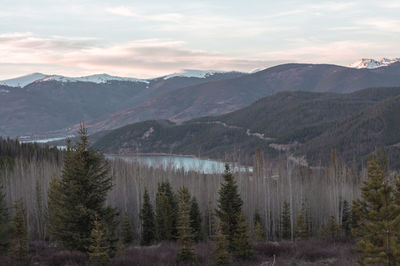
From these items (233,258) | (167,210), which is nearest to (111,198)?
(167,210)

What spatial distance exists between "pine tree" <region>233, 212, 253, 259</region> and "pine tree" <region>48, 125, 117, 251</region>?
32.6 ft

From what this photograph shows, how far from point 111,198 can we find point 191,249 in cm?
5503

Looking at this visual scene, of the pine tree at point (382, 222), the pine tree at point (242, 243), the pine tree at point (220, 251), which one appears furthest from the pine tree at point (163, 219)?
the pine tree at point (382, 222)

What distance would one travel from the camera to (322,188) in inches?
3728

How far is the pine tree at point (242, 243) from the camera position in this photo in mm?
31688

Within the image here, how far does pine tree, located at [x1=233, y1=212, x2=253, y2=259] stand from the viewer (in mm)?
31688

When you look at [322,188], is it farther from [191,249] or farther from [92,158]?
[92,158]

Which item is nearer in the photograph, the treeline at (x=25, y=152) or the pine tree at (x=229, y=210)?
the pine tree at (x=229, y=210)

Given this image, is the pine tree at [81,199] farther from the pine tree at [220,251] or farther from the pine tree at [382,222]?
Answer: the pine tree at [382,222]

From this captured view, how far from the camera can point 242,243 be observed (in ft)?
104

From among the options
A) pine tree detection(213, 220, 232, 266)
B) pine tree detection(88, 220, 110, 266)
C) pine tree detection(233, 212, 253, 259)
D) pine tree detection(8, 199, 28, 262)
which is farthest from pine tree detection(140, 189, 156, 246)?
pine tree detection(88, 220, 110, 266)

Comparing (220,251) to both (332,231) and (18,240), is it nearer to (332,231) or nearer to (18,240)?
(18,240)

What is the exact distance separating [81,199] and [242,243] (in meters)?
12.7

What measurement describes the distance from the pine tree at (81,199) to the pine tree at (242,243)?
994cm
